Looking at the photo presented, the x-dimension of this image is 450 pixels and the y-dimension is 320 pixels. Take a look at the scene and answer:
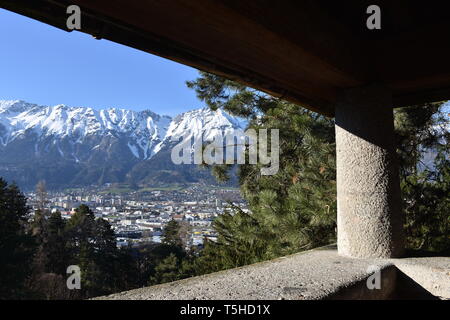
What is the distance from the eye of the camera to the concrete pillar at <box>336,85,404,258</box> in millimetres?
2107

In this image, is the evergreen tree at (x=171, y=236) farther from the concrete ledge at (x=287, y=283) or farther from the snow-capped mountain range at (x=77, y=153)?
the concrete ledge at (x=287, y=283)

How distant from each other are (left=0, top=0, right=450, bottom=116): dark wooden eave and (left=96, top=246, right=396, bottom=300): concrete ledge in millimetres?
1034

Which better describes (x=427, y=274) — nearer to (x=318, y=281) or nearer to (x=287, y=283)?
(x=318, y=281)

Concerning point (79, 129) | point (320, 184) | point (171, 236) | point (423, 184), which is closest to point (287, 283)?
point (320, 184)

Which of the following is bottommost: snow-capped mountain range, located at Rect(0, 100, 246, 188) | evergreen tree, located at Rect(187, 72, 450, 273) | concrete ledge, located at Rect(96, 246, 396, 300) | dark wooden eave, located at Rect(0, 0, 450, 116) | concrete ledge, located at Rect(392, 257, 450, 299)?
concrete ledge, located at Rect(392, 257, 450, 299)

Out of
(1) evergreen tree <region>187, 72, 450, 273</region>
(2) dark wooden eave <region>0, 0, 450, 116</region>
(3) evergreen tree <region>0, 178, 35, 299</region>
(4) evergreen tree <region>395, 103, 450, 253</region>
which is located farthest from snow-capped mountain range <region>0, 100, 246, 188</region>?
(3) evergreen tree <region>0, 178, 35, 299</region>

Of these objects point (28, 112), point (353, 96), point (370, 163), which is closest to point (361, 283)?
point (370, 163)

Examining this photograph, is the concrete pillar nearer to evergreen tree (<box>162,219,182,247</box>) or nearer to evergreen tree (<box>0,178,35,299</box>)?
evergreen tree (<box>0,178,35,299</box>)

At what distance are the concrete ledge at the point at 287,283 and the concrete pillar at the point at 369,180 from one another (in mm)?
132

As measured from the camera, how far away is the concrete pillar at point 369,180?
211 centimetres

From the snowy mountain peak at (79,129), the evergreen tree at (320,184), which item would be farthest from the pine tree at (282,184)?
the snowy mountain peak at (79,129)

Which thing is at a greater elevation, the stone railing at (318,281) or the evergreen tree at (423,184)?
the evergreen tree at (423,184)

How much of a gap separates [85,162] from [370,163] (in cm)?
2769
